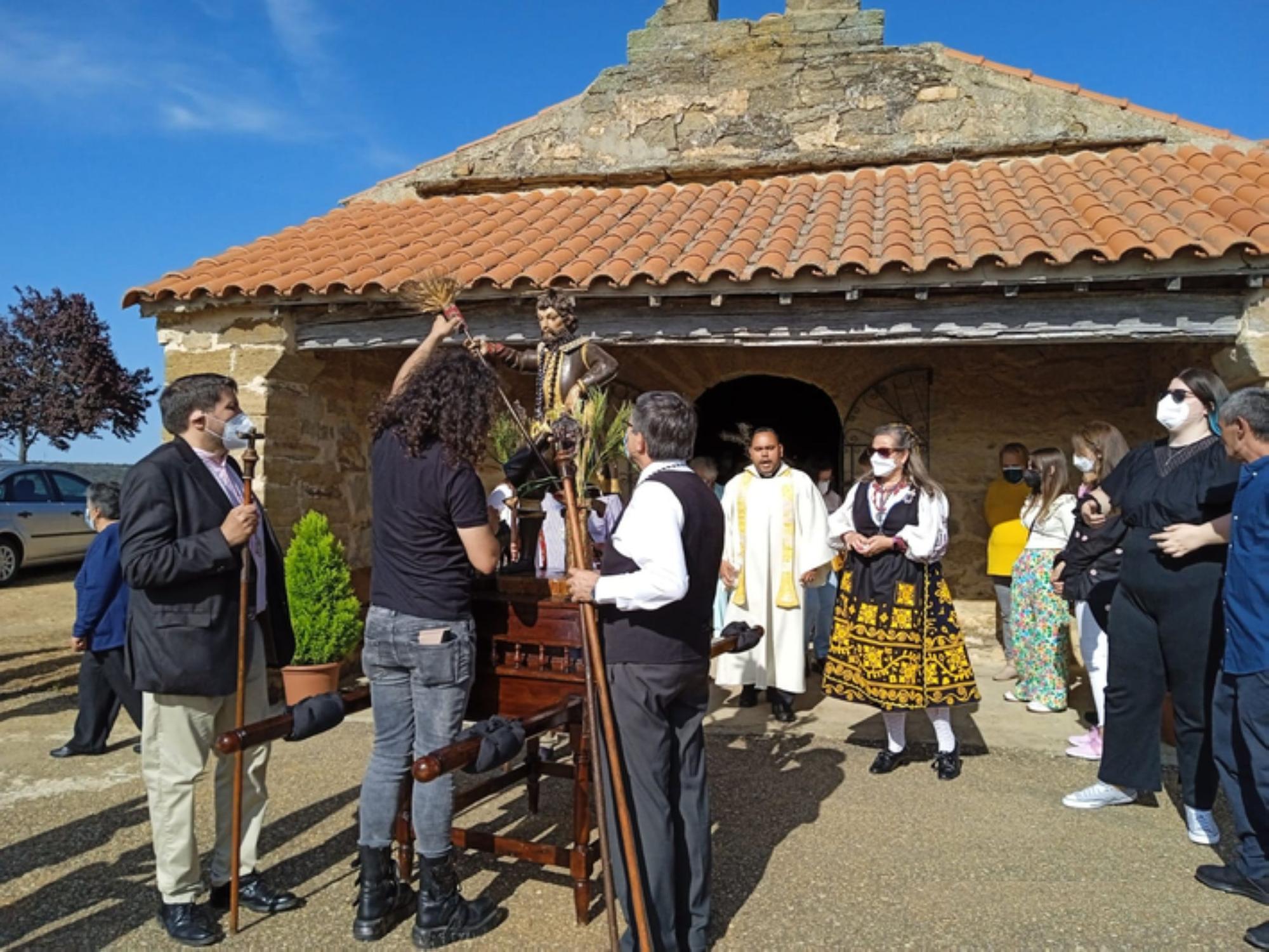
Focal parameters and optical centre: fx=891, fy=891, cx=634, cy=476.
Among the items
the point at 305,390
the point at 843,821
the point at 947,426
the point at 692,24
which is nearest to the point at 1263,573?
the point at 843,821

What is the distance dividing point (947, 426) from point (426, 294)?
5597 mm

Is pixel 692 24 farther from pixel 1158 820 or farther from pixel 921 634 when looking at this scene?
pixel 1158 820

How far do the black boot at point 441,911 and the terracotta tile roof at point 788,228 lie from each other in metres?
3.74

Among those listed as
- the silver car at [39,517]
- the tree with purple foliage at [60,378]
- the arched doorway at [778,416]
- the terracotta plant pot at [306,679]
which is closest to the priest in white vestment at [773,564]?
the terracotta plant pot at [306,679]

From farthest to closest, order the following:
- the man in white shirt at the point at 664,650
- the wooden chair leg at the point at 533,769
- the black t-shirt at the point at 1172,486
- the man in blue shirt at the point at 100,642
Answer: the man in blue shirt at the point at 100,642
the wooden chair leg at the point at 533,769
the black t-shirt at the point at 1172,486
the man in white shirt at the point at 664,650

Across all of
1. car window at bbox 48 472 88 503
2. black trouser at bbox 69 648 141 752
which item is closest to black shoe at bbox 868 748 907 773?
black trouser at bbox 69 648 141 752

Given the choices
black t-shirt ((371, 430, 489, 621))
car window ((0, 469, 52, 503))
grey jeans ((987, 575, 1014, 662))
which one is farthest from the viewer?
car window ((0, 469, 52, 503))

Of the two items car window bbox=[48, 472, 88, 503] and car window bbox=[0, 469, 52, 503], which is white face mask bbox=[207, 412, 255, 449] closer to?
car window bbox=[0, 469, 52, 503]

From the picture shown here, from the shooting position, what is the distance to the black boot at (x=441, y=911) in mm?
2865

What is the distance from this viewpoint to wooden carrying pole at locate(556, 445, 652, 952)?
8.32 feet

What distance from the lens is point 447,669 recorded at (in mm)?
2848

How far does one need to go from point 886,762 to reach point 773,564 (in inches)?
62.8

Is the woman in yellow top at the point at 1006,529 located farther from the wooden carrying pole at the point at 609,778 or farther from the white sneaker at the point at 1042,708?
the wooden carrying pole at the point at 609,778

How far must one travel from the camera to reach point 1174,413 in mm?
3775
